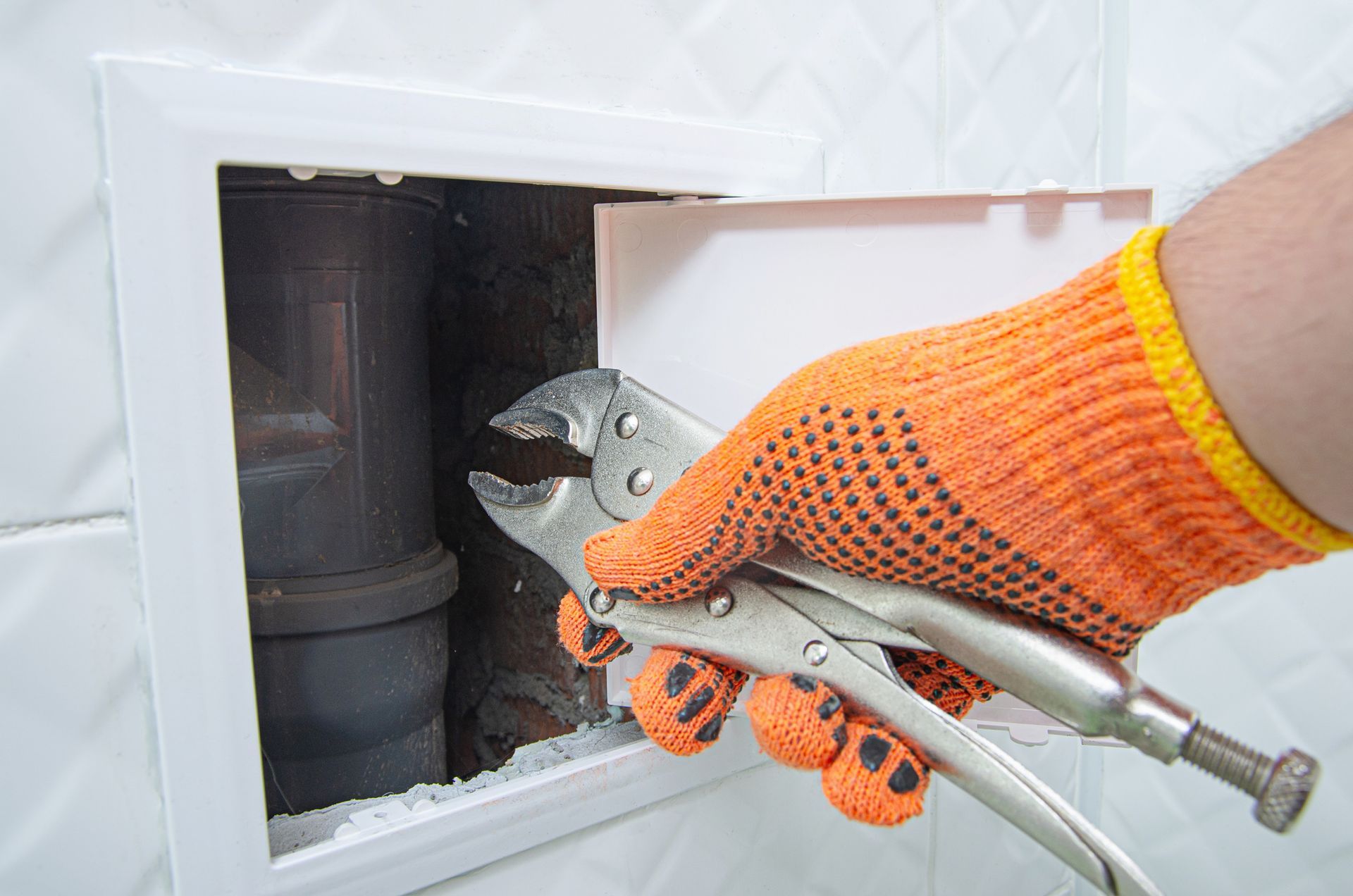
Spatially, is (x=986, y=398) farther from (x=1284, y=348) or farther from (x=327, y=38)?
(x=327, y=38)

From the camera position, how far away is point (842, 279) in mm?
748

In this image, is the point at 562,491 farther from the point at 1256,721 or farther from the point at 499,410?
the point at 1256,721

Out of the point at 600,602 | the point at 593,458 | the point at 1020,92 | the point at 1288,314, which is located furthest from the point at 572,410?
the point at 1020,92

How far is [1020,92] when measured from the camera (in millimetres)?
1051

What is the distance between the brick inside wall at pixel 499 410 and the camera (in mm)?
943

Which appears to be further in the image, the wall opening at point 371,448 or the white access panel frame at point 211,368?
the wall opening at point 371,448

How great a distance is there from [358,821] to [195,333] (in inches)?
14.2

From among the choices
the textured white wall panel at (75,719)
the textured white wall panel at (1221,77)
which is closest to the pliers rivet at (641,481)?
the textured white wall panel at (75,719)

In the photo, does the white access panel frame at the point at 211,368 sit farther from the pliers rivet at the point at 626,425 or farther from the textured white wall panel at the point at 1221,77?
the textured white wall panel at the point at 1221,77

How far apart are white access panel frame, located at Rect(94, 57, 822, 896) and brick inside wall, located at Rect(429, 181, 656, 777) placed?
260 mm

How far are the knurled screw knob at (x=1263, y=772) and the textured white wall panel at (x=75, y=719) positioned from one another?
24.2 inches

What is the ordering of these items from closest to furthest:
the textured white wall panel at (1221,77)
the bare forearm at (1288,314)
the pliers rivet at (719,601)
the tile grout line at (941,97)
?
the bare forearm at (1288,314) → the pliers rivet at (719,601) → the tile grout line at (941,97) → the textured white wall panel at (1221,77)

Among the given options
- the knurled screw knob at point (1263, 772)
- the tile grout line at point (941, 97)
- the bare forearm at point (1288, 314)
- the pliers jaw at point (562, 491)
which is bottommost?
the knurled screw knob at point (1263, 772)

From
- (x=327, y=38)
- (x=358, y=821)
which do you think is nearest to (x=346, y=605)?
(x=358, y=821)
